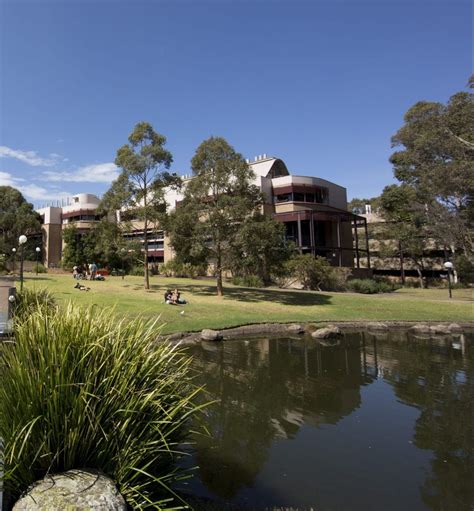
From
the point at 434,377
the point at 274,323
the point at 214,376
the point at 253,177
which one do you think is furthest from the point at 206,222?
the point at 434,377

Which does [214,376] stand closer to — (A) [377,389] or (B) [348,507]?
(A) [377,389]

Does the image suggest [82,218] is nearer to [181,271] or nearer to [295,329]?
[181,271]

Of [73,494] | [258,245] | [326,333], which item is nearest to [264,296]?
[258,245]

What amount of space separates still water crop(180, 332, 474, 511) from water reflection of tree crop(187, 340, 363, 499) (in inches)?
1.0

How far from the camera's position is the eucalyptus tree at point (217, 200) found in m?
24.3

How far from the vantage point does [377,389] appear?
968 cm

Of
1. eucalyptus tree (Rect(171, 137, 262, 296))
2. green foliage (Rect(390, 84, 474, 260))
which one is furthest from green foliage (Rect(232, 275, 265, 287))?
green foliage (Rect(390, 84, 474, 260))

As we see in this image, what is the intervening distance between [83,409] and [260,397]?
232 inches

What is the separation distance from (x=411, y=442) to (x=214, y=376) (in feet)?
17.3

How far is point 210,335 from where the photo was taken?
15234mm

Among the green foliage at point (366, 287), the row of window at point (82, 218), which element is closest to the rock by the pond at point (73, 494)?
the green foliage at point (366, 287)

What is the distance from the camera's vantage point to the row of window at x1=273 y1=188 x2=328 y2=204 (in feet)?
147

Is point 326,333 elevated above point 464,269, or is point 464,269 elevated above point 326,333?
point 464,269

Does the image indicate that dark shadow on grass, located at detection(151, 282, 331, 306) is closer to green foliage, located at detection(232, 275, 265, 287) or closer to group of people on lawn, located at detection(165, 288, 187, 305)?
group of people on lawn, located at detection(165, 288, 187, 305)
